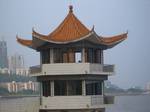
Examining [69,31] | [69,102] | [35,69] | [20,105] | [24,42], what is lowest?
[20,105]

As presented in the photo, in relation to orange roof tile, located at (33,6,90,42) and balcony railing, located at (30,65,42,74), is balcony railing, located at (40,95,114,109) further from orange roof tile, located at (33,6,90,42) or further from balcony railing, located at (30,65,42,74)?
orange roof tile, located at (33,6,90,42)

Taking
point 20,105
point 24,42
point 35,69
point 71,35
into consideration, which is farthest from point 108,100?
point 24,42

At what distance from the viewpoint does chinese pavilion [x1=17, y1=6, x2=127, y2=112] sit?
709 inches

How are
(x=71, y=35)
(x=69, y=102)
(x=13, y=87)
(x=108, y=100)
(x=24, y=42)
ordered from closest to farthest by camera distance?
1. (x=69, y=102)
2. (x=71, y=35)
3. (x=108, y=100)
4. (x=24, y=42)
5. (x=13, y=87)

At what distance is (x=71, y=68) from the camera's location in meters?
18.1

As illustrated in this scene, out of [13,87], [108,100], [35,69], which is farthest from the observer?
[13,87]

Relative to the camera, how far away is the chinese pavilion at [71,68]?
18.0m

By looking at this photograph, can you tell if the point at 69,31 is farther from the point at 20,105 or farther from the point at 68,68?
the point at 20,105

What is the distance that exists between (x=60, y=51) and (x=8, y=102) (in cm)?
320

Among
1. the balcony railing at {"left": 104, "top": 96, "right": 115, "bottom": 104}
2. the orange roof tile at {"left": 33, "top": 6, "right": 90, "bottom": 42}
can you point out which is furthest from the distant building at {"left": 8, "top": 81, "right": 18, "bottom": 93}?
the balcony railing at {"left": 104, "top": 96, "right": 115, "bottom": 104}

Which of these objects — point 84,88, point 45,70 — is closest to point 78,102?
point 84,88

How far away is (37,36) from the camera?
1802cm

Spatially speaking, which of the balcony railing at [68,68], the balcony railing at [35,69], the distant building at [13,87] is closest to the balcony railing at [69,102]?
the balcony railing at [68,68]

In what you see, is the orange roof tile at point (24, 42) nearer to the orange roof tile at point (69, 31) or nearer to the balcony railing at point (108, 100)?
the orange roof tile at point (69, 31)
